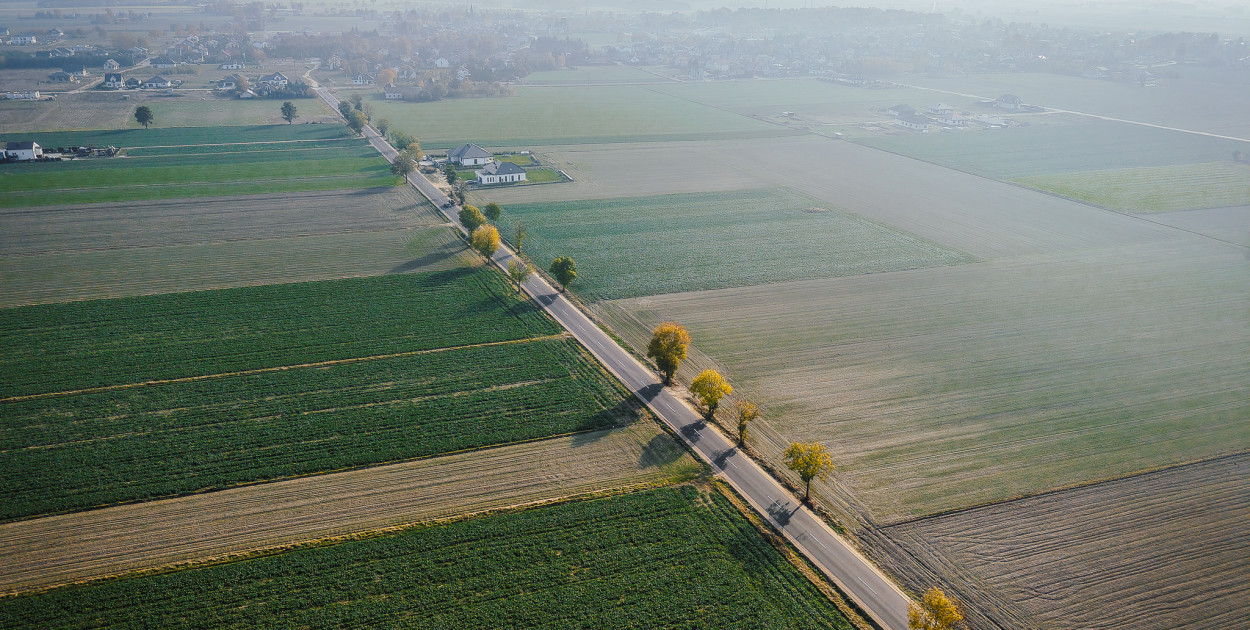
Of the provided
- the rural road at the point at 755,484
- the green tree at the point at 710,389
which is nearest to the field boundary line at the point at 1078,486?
the rural road at the point at 755,484

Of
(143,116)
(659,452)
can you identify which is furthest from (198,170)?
(659,452)

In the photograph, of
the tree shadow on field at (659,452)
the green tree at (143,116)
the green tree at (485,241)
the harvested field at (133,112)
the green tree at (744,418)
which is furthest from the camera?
the harvested field at (133,112)

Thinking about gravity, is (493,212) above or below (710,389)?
above

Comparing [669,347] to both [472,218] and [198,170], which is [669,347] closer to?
[472,218]

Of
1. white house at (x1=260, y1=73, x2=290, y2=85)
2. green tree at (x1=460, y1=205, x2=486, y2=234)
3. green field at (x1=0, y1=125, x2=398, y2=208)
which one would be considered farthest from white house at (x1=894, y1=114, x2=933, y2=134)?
white house at (x1=260, y1=73, x2=290, y2=85)

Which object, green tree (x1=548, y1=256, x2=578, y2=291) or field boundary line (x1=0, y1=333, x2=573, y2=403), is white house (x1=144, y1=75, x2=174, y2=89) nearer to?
field boundary line (x1=0, y1=333, x2=573, y2=403)

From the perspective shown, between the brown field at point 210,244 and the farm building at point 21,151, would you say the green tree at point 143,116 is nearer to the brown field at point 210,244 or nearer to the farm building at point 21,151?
the farm building at point 21,151
